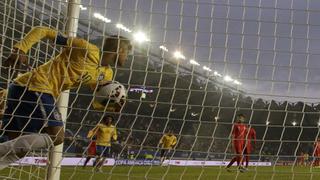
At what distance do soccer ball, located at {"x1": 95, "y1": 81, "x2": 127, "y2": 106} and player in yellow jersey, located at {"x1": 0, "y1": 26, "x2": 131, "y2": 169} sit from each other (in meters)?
0.10

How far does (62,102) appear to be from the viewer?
5.29 m

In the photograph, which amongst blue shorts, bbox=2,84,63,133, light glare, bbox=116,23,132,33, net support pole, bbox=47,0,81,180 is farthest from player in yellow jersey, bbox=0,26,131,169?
light glare, bbox=116,23,132,33

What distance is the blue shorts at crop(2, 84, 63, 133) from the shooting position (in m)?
4.84

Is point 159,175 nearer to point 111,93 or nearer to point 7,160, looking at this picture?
point 111,93

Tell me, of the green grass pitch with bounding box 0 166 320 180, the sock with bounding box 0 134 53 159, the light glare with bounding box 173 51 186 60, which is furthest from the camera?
the green grass pitch with bounding box 0 166 320 180

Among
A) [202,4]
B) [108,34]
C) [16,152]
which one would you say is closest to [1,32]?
[108,34]

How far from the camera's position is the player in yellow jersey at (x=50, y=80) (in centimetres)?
481

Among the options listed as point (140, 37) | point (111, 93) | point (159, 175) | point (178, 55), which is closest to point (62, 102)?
point (111, 93)

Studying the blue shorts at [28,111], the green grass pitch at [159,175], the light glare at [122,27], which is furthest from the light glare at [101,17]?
the green grass pitch at [159,175]

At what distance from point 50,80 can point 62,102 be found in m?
0.39

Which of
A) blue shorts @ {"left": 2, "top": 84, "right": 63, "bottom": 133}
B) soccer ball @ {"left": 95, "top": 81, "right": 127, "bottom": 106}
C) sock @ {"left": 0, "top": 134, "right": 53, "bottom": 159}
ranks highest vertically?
soccer ball @ {"left": 95, "top": 81, "right": 127, "bottom": 106}

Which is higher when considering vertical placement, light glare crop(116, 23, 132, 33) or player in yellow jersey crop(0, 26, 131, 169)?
light glare crop(116, 23, 132, 33)

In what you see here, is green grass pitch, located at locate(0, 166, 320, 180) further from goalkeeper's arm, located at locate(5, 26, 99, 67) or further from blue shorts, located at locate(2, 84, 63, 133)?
goalkeeper's arm, located at locate(5, 26, 99, 67)

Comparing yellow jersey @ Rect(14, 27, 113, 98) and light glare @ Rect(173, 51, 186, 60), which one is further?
light glare @ Rect(173, 51, 186, 60)
